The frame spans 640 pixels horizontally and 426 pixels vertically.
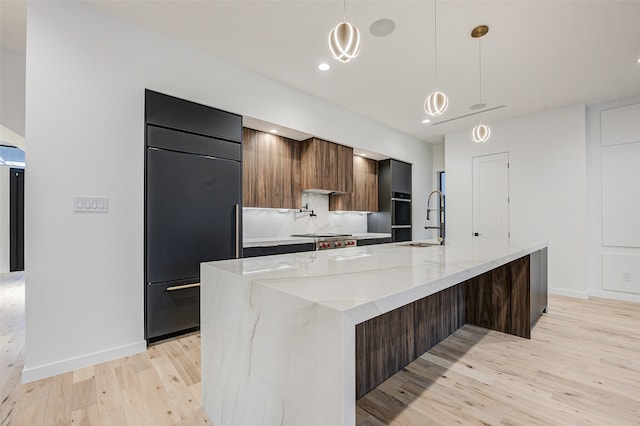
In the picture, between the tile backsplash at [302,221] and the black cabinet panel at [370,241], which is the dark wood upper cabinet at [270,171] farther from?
the black cabinet panel at [370,241]

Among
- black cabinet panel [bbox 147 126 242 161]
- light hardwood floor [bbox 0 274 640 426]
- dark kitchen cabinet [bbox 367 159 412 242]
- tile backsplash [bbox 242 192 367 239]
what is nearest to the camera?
light hardwood floor [bbox 0 274 640 426]

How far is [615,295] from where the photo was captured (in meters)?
4.07

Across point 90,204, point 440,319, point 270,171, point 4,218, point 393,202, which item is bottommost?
point 440,319

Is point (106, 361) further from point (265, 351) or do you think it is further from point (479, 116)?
point (479, 116)

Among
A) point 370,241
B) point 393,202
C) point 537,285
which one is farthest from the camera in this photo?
point 393,202

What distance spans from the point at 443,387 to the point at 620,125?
15.6ft

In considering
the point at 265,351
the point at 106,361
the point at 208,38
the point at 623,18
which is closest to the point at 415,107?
the point at 623,18

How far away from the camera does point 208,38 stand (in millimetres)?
2709

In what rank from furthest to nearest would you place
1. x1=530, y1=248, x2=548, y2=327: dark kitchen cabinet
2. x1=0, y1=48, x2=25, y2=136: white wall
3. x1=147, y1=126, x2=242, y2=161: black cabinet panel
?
x1=0, y1=48, x2=25, y2=136: white wall
x1=530, y1=248, x2=548, y2=327: dark kitchen cabinet
x1=147, y1=126, x2=242, y2=161: black cabinet panel

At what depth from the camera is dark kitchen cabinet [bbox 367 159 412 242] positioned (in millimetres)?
5309

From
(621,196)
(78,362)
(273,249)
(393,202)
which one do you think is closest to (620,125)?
(621,196)

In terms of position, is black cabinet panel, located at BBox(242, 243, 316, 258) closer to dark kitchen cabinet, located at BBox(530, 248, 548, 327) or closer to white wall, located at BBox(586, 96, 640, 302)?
dark kitchen cabinet, located at BBox(530, 248, 548, 327)

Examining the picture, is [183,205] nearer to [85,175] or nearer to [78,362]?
[85,175]

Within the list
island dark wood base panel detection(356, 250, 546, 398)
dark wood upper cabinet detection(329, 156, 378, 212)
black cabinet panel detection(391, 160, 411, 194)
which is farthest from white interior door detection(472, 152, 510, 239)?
island dark wood base panel detection(356, 250, 546, 398)
